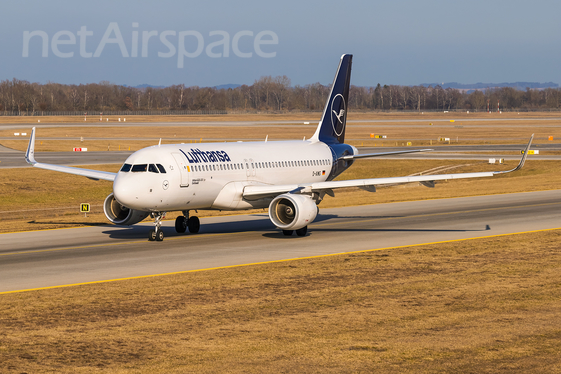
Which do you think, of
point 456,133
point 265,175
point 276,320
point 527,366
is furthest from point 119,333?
point 456,133

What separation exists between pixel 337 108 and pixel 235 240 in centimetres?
1460

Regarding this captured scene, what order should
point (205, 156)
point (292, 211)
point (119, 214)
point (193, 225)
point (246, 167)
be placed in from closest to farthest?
point (292, 211) → point (205, 156) → point (119, 214) → point (246, 167) → point (193, 225)

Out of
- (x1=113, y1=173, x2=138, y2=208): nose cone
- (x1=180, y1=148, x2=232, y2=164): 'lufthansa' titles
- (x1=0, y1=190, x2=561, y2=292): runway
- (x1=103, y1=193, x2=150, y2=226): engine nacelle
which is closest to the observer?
(x1=0, y1=190, x2=561, y2=292): runway

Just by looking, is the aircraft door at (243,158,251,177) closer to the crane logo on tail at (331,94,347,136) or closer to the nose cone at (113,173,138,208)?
the nose cone at (113,173,138,208)

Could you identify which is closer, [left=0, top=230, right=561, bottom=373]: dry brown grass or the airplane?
[left=0, top=230, right=561, bottom=373]: dry brown grass

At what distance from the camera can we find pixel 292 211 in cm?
3294

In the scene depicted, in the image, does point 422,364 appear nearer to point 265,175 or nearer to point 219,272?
point 219,272

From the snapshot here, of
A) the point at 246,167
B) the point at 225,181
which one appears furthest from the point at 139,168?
the point at 246,167

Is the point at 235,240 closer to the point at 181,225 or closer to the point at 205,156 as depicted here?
the point at 181,225

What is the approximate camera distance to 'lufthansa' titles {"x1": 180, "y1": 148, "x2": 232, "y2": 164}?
1276 inches

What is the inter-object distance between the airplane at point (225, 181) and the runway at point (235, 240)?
1350mm

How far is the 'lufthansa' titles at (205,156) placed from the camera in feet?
106

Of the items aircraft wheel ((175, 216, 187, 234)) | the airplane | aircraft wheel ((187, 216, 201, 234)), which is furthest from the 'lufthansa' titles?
aircraft wheel ((175, 216, 187, 234))

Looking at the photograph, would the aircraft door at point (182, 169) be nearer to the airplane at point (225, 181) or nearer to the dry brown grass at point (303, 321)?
the airplane at point (225, 181)
